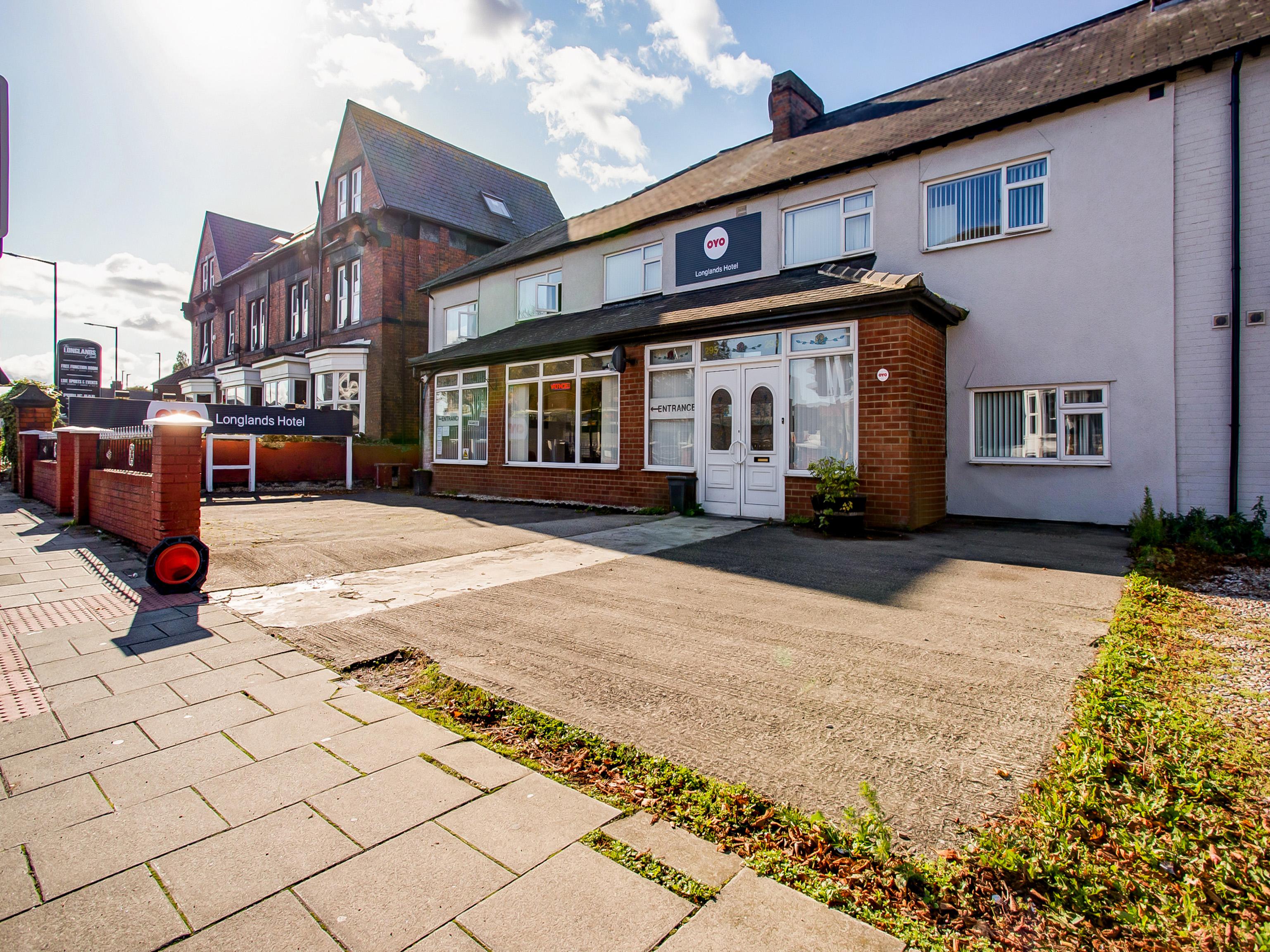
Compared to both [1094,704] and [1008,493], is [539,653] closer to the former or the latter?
[1094,704]

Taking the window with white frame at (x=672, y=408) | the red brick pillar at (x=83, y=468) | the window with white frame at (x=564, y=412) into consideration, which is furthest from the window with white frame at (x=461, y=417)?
the red brick pillar at (x=83, y=468)

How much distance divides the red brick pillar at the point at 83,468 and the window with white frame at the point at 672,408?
8.29 m

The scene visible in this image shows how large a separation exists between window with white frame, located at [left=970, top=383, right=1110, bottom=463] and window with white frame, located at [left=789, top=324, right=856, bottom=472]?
2.49 metres

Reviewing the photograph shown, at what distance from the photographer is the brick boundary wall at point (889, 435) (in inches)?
343

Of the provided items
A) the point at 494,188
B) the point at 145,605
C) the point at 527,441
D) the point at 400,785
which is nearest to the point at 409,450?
the point at 527,441

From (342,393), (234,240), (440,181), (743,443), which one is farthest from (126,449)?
(234,240)

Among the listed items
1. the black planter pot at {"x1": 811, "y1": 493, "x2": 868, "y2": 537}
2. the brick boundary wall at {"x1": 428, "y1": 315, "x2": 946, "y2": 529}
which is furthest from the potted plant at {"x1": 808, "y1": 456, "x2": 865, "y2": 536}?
the brick boundary wall at {"x1": 428, "y1": 315, "x2": 946, "y2": 529}

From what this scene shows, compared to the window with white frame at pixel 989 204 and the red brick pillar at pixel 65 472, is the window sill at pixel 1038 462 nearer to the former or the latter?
the window with white frame at pixel 989 204

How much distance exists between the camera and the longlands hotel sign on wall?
480 inches

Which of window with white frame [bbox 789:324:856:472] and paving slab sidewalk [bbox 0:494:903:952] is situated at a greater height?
window with white frame [bbox 789:324:856:472]

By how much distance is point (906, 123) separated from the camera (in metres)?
11.5

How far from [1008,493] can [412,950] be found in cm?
1050

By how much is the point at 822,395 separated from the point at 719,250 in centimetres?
466

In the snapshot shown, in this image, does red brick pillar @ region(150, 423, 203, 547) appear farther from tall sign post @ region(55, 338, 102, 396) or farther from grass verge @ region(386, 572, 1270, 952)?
tall sign post @ region(55, 338, 102, 396)
